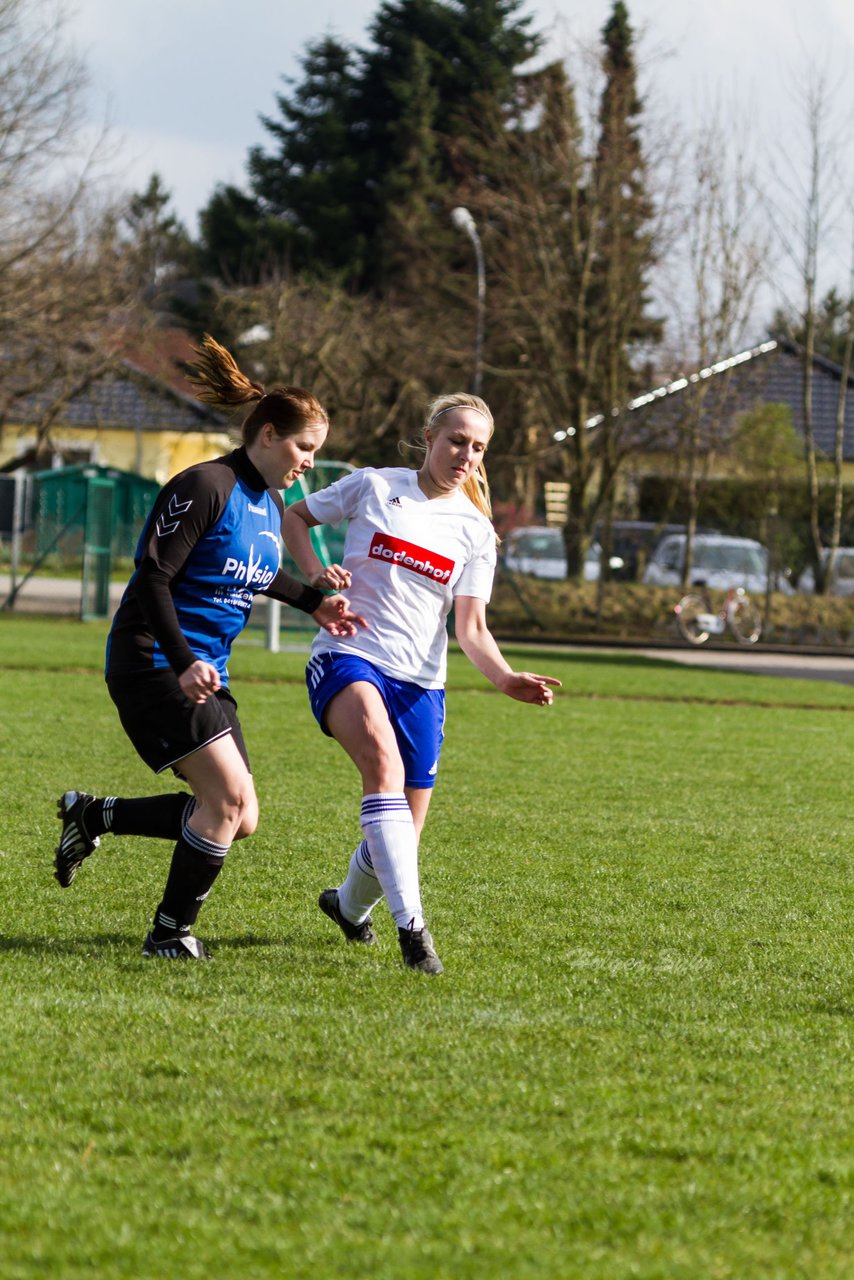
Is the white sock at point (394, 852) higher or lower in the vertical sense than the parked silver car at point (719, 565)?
lower

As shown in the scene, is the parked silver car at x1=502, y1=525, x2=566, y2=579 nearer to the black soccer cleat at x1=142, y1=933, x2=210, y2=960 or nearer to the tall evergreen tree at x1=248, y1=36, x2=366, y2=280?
the tall evergreen tree at x1=248, y1=36, x2=366, y2=280

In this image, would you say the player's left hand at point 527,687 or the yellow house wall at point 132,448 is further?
the yellow house wall at point 132,448

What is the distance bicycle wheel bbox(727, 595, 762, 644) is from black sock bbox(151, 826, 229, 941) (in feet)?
87.1

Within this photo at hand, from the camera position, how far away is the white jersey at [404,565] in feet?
17.9

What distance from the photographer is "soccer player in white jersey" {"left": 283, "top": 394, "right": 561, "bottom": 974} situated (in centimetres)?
527

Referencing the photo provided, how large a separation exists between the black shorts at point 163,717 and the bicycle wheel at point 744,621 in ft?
87.5

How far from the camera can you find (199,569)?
17.0 ft

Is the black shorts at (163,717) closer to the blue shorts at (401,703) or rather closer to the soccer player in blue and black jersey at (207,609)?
the soccer player in blue and black jersey at (207,609)

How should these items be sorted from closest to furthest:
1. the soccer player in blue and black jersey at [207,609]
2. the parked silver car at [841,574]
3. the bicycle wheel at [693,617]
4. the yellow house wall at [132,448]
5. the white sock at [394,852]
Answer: the soccer player in blue and black jersey at [207,609], the white sock at [394,852], the bicycle wheel at [693,617], the parked silver car at [841,574], the yellow house wall at [132,448]

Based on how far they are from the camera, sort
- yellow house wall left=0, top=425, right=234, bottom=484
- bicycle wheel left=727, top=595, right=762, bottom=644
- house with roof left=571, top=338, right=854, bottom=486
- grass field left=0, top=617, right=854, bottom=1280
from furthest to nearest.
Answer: yellow house wall left=0, top=425, right=234, bottom=484, house with roof left=571, top=338, right=854, bottom=486, bicycle wheel left=727, top=595, right=762, bottom=644, grass field left=0, top=617, right=854, bottom=1280

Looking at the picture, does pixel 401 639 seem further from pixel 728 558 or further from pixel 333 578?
pixel 728 558

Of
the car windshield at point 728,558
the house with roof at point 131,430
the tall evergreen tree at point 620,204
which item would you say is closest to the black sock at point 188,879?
the car windshield at point 728,558

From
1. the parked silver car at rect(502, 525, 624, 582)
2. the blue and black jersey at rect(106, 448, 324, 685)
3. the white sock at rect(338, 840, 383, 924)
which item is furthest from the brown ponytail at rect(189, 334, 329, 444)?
the parked silver car at rect(502, 525, 624, 582)

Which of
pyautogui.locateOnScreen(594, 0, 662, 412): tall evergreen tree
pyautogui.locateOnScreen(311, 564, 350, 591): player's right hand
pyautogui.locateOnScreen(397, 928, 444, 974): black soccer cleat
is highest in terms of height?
pyautogui.locateOnScreen(594, 0, 662, 412): tall evergreen tree
